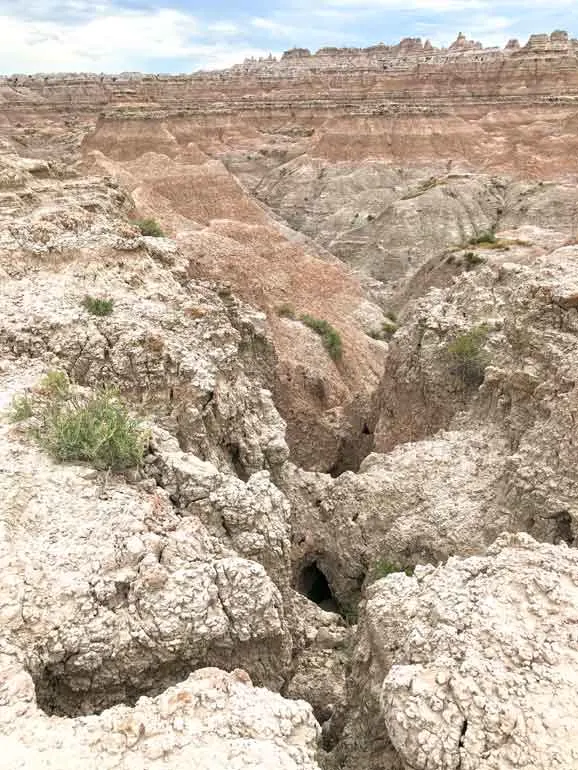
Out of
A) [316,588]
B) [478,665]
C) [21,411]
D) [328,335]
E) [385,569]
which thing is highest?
[328,335]

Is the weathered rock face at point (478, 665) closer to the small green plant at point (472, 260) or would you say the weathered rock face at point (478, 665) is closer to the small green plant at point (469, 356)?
the small green plant at point (469, 356)

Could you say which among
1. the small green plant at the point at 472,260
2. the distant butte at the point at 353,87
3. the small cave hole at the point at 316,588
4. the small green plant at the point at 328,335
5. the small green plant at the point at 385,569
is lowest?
the small cave hole at the point at 316,588

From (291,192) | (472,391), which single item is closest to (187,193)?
(291,192)

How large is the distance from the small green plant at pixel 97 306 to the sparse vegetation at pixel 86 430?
2.81 m

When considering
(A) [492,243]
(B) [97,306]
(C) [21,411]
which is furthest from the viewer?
(A) [492,243]

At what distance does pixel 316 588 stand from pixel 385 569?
110 inches

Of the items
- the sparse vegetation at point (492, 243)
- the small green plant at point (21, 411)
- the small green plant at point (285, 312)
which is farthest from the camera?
the sparse vegetation at point (492, 243)

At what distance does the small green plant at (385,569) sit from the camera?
34.5 ft

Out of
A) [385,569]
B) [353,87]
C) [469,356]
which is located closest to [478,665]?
[385,569]

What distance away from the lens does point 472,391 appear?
14.3m

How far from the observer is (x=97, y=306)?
10.8m

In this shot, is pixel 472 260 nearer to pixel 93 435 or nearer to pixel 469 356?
pixel 469 356

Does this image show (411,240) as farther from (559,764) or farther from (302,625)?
(559,764)

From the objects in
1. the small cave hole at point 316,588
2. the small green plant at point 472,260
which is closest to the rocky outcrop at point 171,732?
the small cave hole at point 316,588
